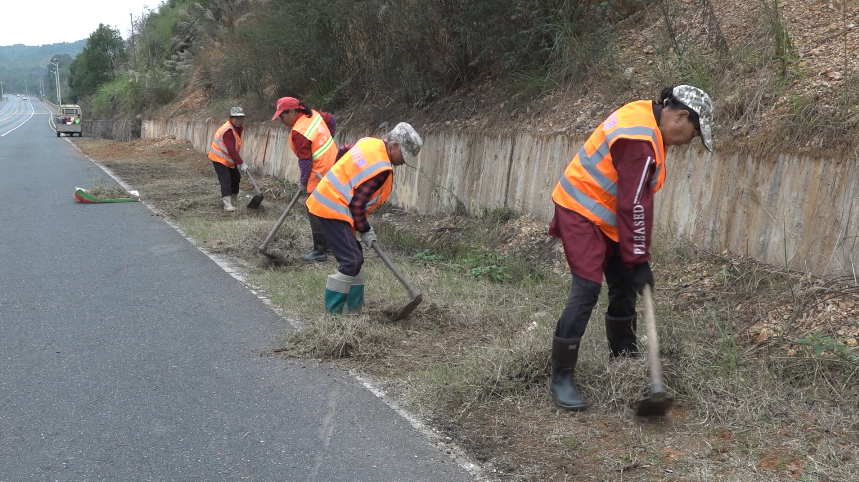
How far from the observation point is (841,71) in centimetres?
599

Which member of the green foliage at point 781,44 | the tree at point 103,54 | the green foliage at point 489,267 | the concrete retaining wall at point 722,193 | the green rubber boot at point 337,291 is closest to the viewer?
the concrete retaining wall at point 722,193

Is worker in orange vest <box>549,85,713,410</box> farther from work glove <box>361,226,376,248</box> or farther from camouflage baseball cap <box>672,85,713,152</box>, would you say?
work glove <box>361,226,376,248</box>

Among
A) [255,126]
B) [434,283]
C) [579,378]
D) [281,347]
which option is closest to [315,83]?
[255,126]

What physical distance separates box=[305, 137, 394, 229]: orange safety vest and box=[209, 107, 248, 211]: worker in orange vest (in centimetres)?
577

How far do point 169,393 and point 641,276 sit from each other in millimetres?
2728

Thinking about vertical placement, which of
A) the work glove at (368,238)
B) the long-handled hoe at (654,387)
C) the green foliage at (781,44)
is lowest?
the long-handled hoe at (654,387)

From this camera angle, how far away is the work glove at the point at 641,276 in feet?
13.4

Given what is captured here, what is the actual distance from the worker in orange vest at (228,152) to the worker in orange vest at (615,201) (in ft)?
24.8

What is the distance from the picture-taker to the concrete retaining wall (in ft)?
16.6

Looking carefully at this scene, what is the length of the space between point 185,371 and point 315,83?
10784mm

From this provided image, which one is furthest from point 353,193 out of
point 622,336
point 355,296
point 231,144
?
point 231,144

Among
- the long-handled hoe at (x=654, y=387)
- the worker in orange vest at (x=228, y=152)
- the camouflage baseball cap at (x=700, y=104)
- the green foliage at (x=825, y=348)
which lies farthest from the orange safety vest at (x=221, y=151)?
the green foliage at (x=825, y=348)

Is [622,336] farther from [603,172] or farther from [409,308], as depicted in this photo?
[409,308]

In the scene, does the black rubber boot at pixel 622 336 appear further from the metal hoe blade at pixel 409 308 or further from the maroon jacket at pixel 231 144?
the maroon jacket at pixel 231 144
